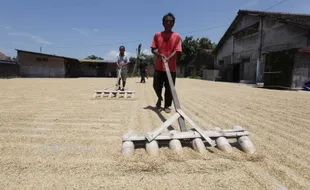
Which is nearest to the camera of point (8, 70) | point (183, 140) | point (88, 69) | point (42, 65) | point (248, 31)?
point (183, 140)

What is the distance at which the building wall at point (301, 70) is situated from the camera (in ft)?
32.9

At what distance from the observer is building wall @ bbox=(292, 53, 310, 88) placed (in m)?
10.0

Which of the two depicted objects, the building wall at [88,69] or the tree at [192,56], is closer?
the tree at [192,56]

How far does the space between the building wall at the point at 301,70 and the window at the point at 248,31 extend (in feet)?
27.3

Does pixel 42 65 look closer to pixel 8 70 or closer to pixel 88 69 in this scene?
pixel 8 70

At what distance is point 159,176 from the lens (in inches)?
61.8

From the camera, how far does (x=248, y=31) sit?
18.9 metres

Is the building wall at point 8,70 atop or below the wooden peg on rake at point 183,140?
atop

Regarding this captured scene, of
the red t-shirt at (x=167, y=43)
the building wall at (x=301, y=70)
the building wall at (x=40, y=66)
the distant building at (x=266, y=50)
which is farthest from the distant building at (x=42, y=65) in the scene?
the red t-shirt at (x=167, y=43)

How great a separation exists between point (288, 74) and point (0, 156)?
11.5 m

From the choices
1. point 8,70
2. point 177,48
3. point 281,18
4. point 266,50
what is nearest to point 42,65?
point 8,70

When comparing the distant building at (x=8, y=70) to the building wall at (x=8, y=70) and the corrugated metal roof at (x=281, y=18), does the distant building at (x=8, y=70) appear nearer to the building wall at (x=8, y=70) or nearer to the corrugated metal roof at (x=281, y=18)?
the building wall at (x=8, y=70)

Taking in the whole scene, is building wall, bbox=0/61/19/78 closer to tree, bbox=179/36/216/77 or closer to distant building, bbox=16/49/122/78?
distant building, bbox=16/49/122/78

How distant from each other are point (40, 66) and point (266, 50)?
2646cm
